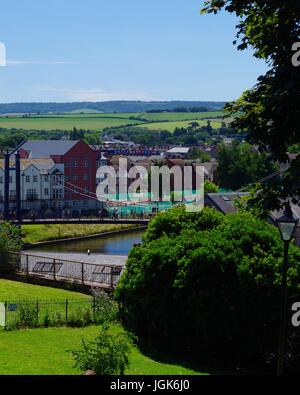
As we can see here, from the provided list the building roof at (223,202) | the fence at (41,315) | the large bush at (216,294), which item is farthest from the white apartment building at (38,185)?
the large bush at (216,294)

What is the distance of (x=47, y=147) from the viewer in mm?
72688

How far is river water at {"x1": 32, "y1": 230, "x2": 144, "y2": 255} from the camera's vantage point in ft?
161

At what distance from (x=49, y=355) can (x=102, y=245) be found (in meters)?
37.1

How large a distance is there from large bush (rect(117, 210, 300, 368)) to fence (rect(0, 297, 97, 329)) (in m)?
2.27

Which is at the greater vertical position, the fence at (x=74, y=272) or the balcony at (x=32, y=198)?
the balcony at (x=32, y=198)

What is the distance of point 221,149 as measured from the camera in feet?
269

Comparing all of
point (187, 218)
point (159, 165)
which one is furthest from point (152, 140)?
point (187, 218)

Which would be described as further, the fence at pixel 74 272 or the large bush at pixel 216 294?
the fence at pixel 74 272

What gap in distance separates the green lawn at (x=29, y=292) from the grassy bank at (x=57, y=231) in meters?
21.3

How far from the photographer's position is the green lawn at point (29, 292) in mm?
27016

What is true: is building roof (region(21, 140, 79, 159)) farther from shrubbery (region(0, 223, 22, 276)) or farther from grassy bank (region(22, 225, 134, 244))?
shrubbery (region(0, 223, 22, 276))

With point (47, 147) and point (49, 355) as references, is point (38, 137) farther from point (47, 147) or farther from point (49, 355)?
point (49, 355)

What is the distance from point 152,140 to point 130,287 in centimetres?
16906

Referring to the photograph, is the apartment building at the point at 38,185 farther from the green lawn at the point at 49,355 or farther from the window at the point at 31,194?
the green lawn at the point at 49,355
